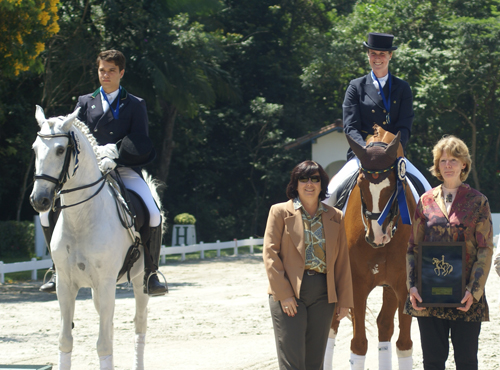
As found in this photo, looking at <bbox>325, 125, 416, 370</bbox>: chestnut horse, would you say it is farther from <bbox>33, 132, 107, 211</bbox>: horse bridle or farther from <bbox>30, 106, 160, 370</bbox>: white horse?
<bbox>33, 132, 107, 211</bbox>: horse bridle

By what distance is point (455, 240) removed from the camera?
4.91 meters

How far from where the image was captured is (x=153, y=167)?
30.4m

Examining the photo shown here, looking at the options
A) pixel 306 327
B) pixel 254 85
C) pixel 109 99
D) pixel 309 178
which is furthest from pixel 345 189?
pixel 254 85

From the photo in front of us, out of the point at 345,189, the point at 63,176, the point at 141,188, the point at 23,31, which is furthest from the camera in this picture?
the point at 23,31

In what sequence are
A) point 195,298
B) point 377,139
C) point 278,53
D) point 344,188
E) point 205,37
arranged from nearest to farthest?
point 377,139, point 344,188, point 195,298, point 205,37, point 278,53

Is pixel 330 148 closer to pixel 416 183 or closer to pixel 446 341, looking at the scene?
pixel 416 183

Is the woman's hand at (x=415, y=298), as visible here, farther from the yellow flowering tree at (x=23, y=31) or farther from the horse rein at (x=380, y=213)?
the yellow flowering tree at (x=23, y=31)

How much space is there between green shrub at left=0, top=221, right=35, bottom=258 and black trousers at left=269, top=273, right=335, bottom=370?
1819 cm

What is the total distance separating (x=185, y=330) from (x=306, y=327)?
5.23 metres

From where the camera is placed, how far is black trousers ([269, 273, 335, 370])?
489 centimetres

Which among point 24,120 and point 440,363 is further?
point 24,120

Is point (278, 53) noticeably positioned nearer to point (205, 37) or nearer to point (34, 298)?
point (205, 37)

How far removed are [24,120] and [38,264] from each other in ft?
23.2

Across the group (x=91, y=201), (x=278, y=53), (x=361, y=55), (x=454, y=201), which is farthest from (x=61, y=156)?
(x=278, y=53)
